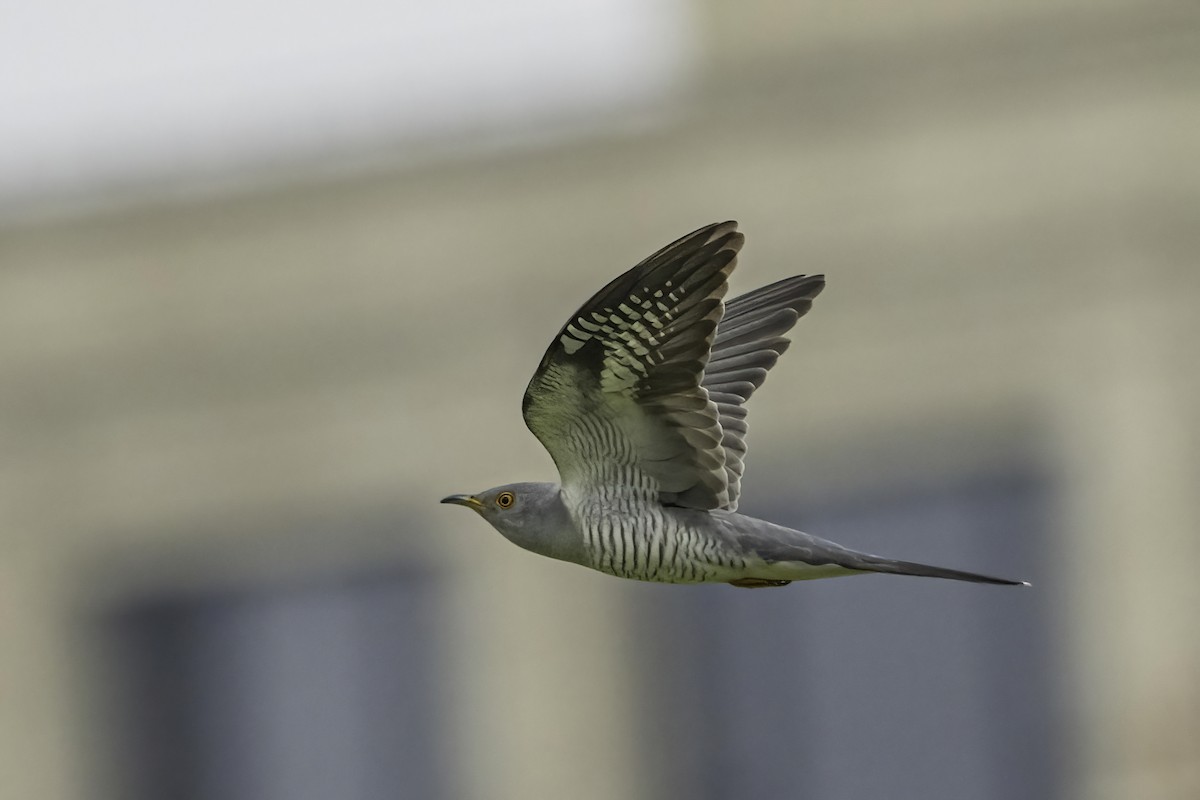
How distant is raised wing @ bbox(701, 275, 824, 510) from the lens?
25.2 ft

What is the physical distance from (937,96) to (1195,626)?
4677mm

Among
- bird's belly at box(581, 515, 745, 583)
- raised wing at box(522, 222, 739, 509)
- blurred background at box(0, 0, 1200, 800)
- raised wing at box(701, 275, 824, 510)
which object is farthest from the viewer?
blurred background at box(0, 0, 1200, 800)

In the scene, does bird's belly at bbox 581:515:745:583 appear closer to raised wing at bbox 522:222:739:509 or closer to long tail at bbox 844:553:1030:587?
raised wing at bbox 522:222:739:509

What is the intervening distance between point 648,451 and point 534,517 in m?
0.40

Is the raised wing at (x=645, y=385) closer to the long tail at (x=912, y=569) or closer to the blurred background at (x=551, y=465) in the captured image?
the long tail at (x=912, y=569)

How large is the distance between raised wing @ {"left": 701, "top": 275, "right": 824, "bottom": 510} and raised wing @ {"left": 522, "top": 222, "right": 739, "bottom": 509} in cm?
82

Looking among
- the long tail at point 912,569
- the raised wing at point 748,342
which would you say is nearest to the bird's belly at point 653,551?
the long tail at point 912,569

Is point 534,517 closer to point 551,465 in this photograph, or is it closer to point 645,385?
point 645,385

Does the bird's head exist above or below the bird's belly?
above

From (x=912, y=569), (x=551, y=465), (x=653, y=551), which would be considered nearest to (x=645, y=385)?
(x=653, y=551)

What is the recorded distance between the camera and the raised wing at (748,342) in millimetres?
7676

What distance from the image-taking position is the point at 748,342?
7.73m

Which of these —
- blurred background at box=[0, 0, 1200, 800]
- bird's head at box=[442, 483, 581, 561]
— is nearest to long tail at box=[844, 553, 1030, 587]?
bird's head at box=[442, 483, 581, 561]

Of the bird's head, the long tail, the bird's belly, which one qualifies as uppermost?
the bird's head
